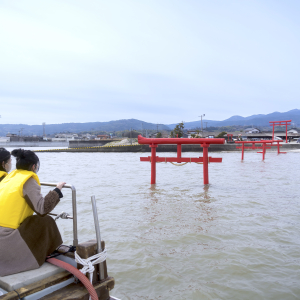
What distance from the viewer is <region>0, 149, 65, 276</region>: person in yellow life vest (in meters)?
2.46

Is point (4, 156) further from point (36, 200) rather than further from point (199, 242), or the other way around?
point (199, 242)

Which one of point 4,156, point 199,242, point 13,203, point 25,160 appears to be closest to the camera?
point 13,203

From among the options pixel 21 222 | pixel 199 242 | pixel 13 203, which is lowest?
pixel 199 242

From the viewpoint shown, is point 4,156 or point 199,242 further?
point 199,242

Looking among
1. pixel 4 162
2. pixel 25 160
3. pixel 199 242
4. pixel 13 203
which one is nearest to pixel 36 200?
pixel 13 203

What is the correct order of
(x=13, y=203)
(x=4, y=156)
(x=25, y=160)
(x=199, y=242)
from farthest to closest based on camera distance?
1. (x=199, y=242)
2. (x=4, y=156)
3. (x=25, y=160)
4. (x=13, y=203)

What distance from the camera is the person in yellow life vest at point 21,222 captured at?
2461 mm

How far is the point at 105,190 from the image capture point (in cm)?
983

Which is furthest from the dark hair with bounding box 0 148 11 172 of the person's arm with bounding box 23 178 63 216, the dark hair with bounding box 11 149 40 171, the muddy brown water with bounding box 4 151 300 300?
the muddy brown water with bounding box 4 151 300 300

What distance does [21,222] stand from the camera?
2.55m

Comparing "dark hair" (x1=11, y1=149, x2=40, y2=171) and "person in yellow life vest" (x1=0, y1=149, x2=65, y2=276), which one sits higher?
"dark hair" (x1=11, y1=149, x2=40, y2=171)

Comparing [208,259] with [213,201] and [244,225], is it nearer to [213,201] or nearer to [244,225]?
[244,225]

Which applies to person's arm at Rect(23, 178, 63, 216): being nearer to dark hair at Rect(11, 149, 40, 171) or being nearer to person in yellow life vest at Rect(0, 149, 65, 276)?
person in yellow life vest at Rect(0, 149, 65, 276)

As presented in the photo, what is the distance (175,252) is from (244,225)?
1866mm
